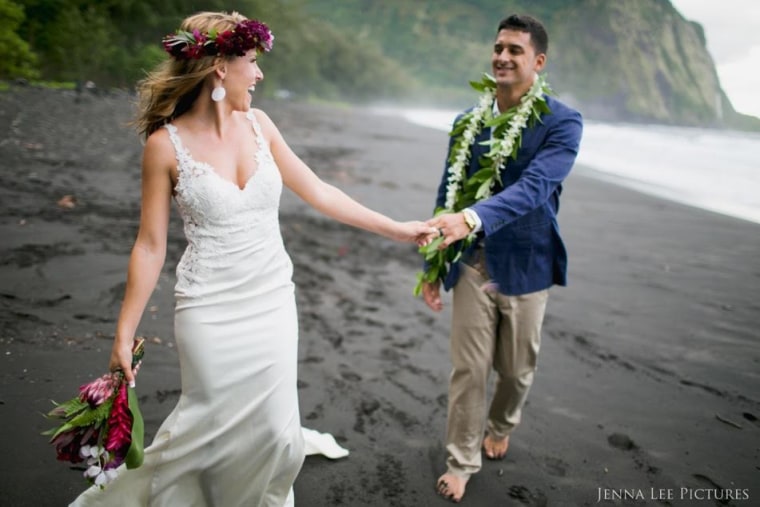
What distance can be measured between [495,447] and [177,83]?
3.12m

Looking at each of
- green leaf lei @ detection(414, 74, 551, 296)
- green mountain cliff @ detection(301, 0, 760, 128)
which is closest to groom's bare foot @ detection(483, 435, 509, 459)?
green leaf lei @ detection(414, 74, 551, 296)

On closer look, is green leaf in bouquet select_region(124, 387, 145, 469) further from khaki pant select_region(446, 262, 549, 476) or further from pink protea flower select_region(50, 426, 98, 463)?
khaki pant select_region(446, 262, 549, 476)

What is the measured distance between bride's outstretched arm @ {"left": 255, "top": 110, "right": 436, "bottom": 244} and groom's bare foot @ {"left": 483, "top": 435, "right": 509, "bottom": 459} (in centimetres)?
159

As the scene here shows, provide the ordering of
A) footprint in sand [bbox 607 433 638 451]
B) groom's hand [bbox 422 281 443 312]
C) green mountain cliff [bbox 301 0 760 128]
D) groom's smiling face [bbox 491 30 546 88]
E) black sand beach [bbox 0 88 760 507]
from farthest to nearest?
green mountain cliff [bbox 301 0 760 128] < footprint in sand [bbox 607 433 638 451] < groom's hand [bbox 422 281 443 312] < black sand beach [bbox 0 88 760 507] < groom's smiling face [bbox 491 30 546 88]

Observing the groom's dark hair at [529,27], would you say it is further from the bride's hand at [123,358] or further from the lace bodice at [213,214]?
the bride's hand at [123,358]

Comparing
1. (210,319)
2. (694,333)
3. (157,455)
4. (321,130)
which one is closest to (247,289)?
(210,319)

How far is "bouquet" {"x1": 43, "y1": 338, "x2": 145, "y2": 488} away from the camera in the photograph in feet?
7.50

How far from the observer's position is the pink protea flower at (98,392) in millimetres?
2326

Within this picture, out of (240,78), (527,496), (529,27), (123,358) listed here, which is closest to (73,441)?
(123,358)

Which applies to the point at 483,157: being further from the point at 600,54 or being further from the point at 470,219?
the point at 600,54

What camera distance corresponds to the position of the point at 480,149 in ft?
11.1

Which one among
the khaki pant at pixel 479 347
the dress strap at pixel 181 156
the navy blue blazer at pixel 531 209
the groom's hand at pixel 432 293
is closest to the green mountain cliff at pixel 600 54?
the navy blue blazer at pixel 531 209

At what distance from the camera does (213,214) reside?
2.41m

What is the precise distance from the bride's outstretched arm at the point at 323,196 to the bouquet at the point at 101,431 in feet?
4.36
